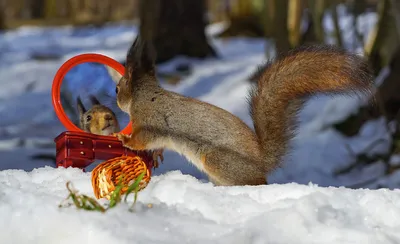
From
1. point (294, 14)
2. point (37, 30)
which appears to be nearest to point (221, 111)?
point (294, 14)

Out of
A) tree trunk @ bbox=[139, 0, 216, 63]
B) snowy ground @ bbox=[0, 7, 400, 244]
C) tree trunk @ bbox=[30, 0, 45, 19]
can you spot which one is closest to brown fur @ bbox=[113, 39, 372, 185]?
snowy ground @ bbox=[0, 7, 400, 244]

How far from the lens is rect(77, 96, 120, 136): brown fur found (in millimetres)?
3305

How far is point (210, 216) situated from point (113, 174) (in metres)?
0.39

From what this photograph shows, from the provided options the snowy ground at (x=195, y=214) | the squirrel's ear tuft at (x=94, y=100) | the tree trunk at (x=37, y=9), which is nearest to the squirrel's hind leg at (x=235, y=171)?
the snowy ground at (x=195, y=214)

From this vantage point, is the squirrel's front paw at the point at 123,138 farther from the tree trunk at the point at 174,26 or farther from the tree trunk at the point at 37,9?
the tree trunk at the point at 37,9

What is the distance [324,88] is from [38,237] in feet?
4.13

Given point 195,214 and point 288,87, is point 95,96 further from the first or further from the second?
point 195,214

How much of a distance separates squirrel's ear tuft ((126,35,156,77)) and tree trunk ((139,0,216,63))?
217 inches

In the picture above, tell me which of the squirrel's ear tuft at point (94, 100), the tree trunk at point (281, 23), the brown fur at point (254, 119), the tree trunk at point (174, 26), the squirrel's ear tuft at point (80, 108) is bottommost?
the tree trunk at point (174, 26)

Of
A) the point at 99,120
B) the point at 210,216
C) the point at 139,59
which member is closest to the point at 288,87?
the point at 139,59

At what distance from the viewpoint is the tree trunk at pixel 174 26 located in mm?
8703

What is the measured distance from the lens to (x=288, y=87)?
279 centimetres

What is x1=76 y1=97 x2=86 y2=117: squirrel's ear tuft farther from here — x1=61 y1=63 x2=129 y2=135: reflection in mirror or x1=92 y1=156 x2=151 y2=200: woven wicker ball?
x1=92 y1=156 x2=151 y2=200: woven wicker ball

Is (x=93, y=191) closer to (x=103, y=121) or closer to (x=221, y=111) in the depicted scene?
(x=221, y=111)
